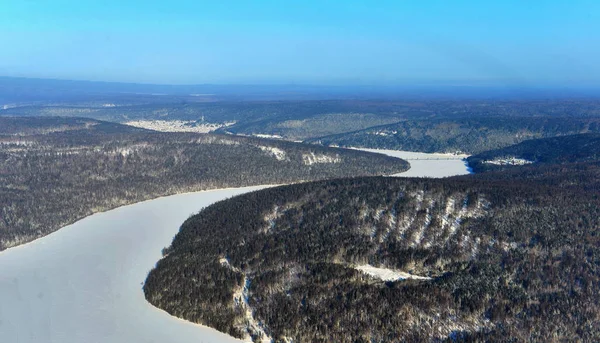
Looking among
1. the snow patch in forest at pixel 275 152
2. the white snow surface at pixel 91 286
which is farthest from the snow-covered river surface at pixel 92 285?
the snow patch in forest at pixel 275 152

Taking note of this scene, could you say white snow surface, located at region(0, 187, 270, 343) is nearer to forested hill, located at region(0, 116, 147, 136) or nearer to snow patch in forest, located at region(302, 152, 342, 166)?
snow patch in forest, located at region(302, 152, 342, 166)

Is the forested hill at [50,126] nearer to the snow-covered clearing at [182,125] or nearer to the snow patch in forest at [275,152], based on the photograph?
the snow-covered clearing at [182,125]

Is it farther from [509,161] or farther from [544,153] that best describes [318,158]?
[544,153]

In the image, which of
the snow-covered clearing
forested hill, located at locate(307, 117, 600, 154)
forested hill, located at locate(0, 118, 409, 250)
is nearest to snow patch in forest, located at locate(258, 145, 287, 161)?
forested hill, located at locate(0, 118, 409, 250)

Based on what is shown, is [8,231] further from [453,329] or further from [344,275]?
[453,329]

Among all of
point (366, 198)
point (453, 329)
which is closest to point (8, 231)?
Result: point (366, 198)

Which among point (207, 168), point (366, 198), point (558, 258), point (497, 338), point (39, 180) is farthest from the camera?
point (207, 168)

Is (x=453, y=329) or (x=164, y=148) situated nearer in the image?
(x=453, y=329)

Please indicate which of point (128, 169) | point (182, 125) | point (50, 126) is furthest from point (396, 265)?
point (182, 125)
